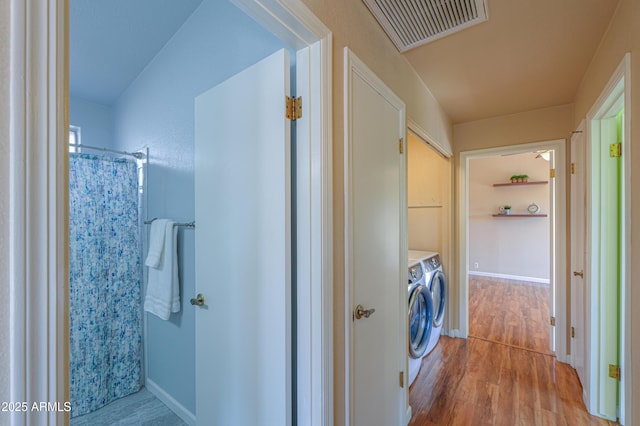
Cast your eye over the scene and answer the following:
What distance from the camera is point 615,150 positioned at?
68.1 inches

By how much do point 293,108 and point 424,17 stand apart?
927 mm

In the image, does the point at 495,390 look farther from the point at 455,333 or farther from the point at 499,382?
the point at 455,333

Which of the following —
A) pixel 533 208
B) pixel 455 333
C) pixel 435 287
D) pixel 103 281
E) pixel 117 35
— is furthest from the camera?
pixel 533 208

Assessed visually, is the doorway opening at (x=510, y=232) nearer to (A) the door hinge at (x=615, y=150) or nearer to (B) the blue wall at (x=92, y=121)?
(A) the door hinge at (x=615, y=150)

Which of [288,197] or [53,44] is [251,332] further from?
[53,44]

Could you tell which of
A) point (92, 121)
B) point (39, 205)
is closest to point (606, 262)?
point (39, 205)


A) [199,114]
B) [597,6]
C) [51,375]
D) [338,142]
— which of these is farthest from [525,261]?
[51,375]

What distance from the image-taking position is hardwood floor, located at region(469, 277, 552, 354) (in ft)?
9.77

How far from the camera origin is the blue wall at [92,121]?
2.60 metres

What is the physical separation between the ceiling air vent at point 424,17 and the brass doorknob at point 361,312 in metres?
1.40

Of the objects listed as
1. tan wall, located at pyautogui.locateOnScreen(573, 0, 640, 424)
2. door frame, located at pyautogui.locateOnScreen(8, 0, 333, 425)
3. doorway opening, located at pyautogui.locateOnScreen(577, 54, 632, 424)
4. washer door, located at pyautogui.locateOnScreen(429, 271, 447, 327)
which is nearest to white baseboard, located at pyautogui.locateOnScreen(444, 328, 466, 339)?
washer door, located at pyautogui.locateOnScreen(429, 271, 447, 327)

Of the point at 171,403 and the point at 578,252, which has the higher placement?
the point at 578,252

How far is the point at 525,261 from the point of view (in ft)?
17.4

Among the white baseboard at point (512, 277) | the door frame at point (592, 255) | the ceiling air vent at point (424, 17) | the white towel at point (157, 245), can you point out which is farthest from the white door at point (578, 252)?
the white baseboard at point (512, 277)
